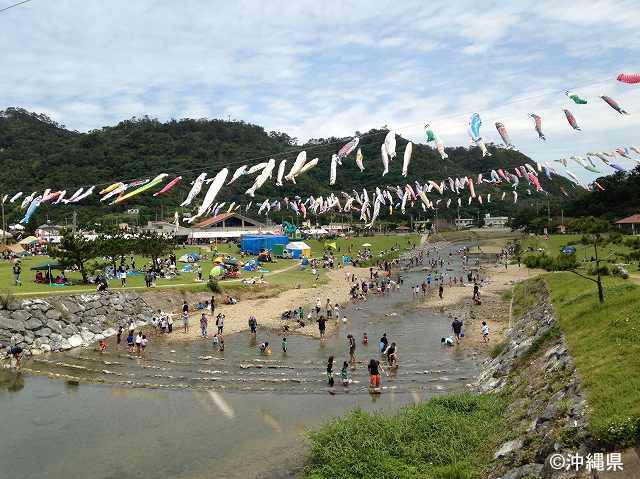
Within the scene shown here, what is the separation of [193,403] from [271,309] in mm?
16710

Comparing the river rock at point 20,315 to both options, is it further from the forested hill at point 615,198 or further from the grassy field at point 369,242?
the forested hill at point 615,198

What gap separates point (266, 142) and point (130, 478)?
12898 cm

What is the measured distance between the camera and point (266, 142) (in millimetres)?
136875

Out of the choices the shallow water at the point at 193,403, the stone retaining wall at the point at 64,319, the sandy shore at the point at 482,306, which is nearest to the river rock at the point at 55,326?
the stone retaining wall at the point at 64,319

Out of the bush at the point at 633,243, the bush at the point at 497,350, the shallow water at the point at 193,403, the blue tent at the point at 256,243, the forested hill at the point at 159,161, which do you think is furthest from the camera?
the forested hill at the point at 159,161

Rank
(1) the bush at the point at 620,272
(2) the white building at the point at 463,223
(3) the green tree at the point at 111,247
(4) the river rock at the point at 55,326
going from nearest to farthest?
1. (1) the bush at the point at 620,272
2. (4) the river rock at the point at 55,326
3. (3) the green tree at the point at 111,247
4. (2) the white building at the point at 463,223

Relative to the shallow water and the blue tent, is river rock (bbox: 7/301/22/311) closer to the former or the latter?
the shallow water

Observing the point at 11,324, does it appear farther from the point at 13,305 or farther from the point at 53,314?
the point at 53,314

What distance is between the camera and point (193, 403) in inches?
653

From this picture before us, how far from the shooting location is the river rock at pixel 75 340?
80.9 ft

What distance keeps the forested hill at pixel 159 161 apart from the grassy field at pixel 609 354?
57.2 m

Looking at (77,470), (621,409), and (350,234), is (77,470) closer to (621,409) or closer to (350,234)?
(621,409)

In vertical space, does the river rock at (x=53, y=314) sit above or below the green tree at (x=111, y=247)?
below

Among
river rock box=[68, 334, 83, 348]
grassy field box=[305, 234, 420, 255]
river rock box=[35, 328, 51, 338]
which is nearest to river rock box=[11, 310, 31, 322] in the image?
river rock box=[35, 328, 51, 338]
